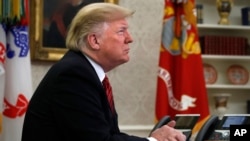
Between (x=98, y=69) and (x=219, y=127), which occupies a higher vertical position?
(x=98, y=69)

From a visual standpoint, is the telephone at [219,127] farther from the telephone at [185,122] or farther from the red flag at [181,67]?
the red flag at [181,67]

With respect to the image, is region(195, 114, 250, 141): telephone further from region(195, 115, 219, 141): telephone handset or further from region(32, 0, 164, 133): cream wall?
region(32, 0, 164, 133): cream wall

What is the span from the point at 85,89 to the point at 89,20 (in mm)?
315

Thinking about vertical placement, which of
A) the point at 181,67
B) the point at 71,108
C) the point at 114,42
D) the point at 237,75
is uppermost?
the point at 114,42

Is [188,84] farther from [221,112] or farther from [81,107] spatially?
[81,107]

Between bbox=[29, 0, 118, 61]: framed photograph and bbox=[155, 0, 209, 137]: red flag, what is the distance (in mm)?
747

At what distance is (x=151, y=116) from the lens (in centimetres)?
387

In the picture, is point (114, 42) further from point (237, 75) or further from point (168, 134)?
point (237, 75)

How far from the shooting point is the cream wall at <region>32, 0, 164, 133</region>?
3.80 m

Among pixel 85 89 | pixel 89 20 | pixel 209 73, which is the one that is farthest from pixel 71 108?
pixel 209 73

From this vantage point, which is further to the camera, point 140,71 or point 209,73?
point 209,73

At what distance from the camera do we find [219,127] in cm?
186

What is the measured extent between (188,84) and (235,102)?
A: 2.58 feet

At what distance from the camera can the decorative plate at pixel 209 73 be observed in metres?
4.04
